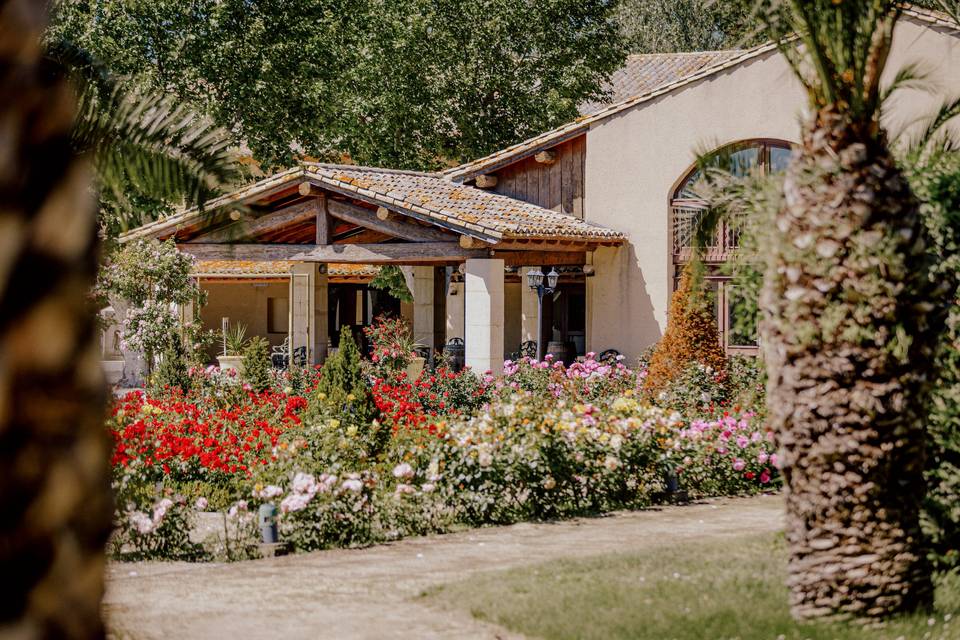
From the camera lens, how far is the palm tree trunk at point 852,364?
5.36 metres

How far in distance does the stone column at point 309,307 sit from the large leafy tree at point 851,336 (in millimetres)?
16622

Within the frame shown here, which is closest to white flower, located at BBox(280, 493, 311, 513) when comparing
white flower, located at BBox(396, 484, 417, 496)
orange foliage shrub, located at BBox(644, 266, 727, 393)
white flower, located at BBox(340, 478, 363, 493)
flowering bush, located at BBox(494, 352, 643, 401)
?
white flower, located at BBox(340, 478, 363, 493)

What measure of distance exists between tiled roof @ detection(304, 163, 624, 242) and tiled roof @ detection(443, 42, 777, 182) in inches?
20.7

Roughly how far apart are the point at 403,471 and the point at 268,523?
1166 millimetres

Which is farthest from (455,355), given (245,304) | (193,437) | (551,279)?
(245,304)

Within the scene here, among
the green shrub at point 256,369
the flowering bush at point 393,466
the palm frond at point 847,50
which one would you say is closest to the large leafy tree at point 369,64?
the green shrub at point 256,369

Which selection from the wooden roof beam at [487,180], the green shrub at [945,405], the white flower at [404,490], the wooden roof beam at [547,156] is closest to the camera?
the green shrub at [945,405]

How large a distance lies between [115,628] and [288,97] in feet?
84.3

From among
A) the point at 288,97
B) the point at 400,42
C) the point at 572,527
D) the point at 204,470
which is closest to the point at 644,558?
the point at 572,527

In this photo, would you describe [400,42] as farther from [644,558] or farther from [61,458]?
[61,458]

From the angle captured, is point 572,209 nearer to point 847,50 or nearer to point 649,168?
point 649,168

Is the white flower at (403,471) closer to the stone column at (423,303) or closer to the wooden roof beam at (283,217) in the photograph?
the wooden roof beam at (283,217)

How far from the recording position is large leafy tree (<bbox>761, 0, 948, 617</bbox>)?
5359 mm

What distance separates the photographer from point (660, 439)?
10.1 m
